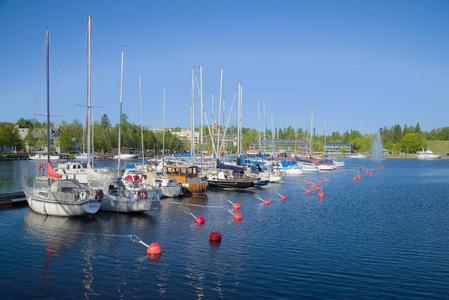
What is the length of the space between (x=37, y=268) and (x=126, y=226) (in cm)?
1203

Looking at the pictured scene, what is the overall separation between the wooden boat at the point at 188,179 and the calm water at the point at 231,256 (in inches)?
455

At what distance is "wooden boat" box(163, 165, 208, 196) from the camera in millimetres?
58062

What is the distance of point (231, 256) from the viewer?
27875 mm

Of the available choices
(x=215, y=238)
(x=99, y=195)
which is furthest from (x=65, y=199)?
(x=215, y=238)

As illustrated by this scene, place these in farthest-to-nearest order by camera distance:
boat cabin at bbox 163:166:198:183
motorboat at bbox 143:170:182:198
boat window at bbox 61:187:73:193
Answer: boat cabin at bbox 163:166:198:183 → motorboat at bbox 143:170:182:198 → boat window at bbox 61:187:73:193

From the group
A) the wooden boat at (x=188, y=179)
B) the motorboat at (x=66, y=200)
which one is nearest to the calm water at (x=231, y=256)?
the motorboat at (x=66, y=200)

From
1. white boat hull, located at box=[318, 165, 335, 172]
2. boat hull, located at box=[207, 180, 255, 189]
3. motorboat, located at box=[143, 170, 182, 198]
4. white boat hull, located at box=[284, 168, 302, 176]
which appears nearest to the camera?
motorboat, located at box=[143, 170, 182, 198]

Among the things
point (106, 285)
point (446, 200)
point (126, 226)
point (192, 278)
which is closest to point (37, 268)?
point (106, 285)

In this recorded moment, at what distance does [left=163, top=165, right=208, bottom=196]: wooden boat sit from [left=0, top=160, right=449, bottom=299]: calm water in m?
11.6

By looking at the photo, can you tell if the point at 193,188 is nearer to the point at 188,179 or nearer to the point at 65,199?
the point at 188,179

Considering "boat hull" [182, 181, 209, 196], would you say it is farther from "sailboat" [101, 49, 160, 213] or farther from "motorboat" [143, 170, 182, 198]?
"sailboat" [101, 49, 160, 213]

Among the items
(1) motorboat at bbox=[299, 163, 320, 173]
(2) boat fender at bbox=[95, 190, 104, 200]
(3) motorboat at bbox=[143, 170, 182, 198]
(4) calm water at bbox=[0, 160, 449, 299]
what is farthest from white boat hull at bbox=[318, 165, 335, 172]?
(2) boat fender at bbox=[95, 190, 104, 200]

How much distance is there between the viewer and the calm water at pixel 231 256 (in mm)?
21891

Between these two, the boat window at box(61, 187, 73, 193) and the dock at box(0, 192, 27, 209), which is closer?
the boat window at box(61, 187, 73, 193)
